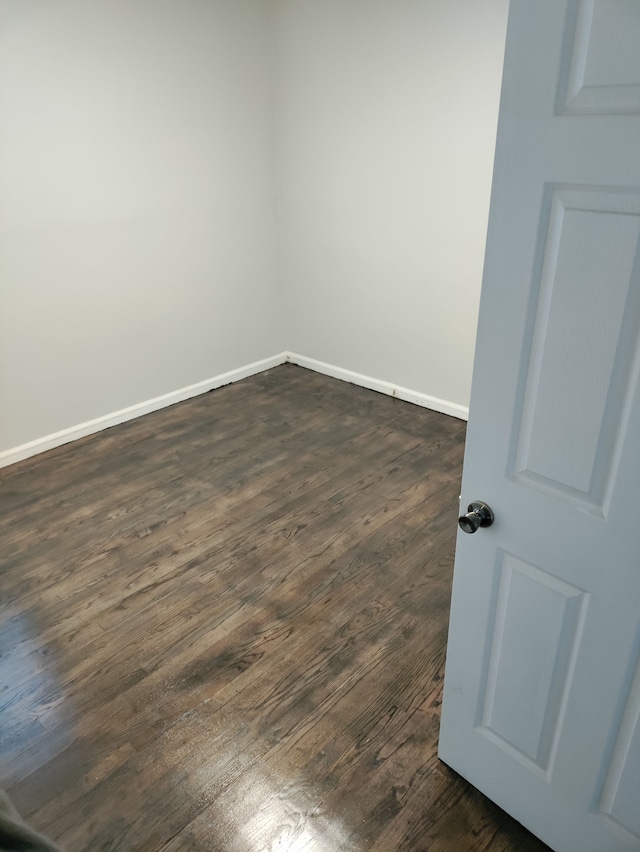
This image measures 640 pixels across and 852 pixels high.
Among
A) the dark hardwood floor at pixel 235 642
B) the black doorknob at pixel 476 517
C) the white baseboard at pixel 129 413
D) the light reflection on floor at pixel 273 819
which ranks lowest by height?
the light reflection on floor at pixel 273 819

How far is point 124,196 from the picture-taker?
3.30 meters

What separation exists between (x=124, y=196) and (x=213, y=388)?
1296mm

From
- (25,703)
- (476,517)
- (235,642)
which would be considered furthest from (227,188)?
(476,517)

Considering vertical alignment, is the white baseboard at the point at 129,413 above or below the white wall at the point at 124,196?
below

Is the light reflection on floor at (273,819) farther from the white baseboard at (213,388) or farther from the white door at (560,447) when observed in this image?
the white baseboard at (213,388)

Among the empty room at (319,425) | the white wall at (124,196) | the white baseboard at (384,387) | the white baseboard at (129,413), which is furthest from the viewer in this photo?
the white baseboard at (384,387)

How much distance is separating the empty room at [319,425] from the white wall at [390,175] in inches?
0.7

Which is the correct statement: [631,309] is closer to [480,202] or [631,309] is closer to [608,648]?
[608,648]

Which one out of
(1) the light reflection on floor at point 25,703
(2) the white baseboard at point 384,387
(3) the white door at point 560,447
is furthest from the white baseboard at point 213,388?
(3) the white door at point 560,447

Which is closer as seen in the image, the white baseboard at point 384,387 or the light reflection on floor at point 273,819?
the light reflection on floor at point 273,819

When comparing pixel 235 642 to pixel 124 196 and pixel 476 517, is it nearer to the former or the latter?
pixel 476 517

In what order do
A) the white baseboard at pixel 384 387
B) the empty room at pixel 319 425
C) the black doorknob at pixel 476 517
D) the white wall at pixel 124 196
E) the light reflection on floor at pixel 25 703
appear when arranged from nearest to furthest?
1. the empty room at pixel 319 425
2. the black doorknob at pixel 476 517
3. the light reflection on floor at pixel 25 703
4. the white wall at pixel 124 196
5. the white baseboard at pixel 384 387

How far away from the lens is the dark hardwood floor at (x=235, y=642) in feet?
5.18

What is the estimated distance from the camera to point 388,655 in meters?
2.02
